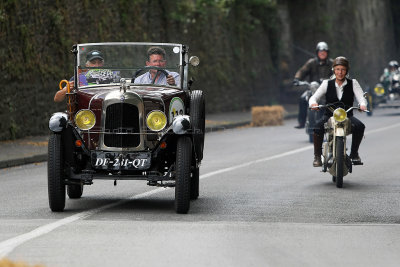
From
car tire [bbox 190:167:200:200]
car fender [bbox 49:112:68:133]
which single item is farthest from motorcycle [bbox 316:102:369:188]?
car fender [bbox 49:112:68:133]

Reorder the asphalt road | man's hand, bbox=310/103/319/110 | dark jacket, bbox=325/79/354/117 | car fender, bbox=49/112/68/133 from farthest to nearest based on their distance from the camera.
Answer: dark jacket, bbox=325/79/354/117
man's hand, bbox=310/103/319/110
car fender, bbox=49/112/68/133
the asphalt road

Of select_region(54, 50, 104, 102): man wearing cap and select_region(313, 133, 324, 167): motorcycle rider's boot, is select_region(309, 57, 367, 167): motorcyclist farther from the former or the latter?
select_region(54, 50, 104, 102): man wearing cap

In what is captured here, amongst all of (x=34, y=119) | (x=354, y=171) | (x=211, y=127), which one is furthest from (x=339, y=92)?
(x=211, y=127)

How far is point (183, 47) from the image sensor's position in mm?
12391

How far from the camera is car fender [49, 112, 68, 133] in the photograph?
35.4 ft

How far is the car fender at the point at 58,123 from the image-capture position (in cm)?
A: 1079

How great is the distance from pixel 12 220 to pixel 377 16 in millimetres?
54782

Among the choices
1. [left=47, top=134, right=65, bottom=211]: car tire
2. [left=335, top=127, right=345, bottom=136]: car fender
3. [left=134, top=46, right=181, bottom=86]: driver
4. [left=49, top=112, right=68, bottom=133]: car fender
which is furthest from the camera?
[left=335, top=127, right=345, bottom=136]: car fender

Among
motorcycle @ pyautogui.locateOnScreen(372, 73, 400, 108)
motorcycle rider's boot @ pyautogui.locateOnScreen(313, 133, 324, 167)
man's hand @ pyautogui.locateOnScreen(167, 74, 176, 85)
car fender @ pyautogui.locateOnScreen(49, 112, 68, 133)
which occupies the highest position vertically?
man's hand @ pyautogui.locateOnScreen(167, 74, 176, 85)

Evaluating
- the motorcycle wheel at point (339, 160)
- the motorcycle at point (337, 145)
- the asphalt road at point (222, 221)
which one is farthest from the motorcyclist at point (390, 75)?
the motorcycle wheel at point (339, 160)

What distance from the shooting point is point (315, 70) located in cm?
2172

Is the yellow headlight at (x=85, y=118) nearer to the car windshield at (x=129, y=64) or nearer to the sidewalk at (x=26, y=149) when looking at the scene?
the car windshield at (x=129, y=64)

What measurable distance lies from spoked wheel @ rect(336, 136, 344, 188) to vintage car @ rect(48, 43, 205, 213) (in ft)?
7.90

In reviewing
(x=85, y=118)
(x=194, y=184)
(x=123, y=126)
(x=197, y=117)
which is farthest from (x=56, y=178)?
(x=194, y=184)
